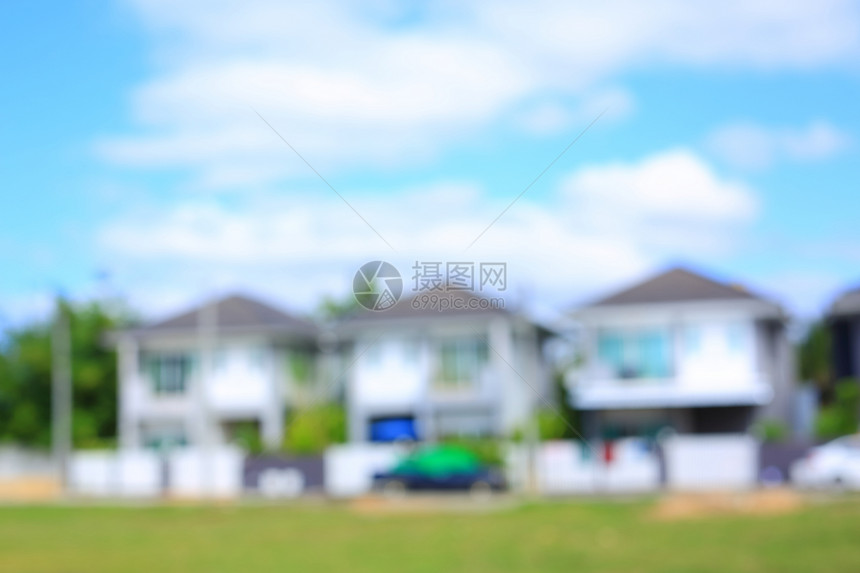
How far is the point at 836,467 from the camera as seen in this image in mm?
24656

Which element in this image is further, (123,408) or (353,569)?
(123,408)

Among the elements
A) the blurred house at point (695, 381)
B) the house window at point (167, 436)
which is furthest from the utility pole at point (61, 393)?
the blurred house at point (695, 381)

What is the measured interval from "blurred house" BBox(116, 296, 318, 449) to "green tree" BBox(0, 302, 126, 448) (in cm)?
123

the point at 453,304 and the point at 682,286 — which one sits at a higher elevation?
the point at 682,286

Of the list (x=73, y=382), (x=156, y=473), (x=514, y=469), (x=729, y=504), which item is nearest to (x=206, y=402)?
(x=156, y=473)

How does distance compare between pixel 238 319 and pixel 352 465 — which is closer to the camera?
pixel 238 319

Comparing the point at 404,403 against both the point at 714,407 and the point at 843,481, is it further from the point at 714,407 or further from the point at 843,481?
the point at 843,481

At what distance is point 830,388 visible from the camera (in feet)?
112

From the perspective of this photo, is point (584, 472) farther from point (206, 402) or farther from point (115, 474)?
point (115, 474)

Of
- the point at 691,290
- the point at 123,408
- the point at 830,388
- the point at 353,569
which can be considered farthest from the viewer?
the point at 123,408

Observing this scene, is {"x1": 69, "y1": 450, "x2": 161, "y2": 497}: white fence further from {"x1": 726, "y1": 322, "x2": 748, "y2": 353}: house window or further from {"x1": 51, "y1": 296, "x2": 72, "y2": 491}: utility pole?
{"x1": 726, "y1": 322, "x2": 748, "y2": 353}: house window

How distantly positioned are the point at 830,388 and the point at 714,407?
12.2 ft

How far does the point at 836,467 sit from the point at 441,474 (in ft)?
28.8

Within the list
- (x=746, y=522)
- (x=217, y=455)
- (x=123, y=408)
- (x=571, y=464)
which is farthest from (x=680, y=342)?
(x=123, y=408)
